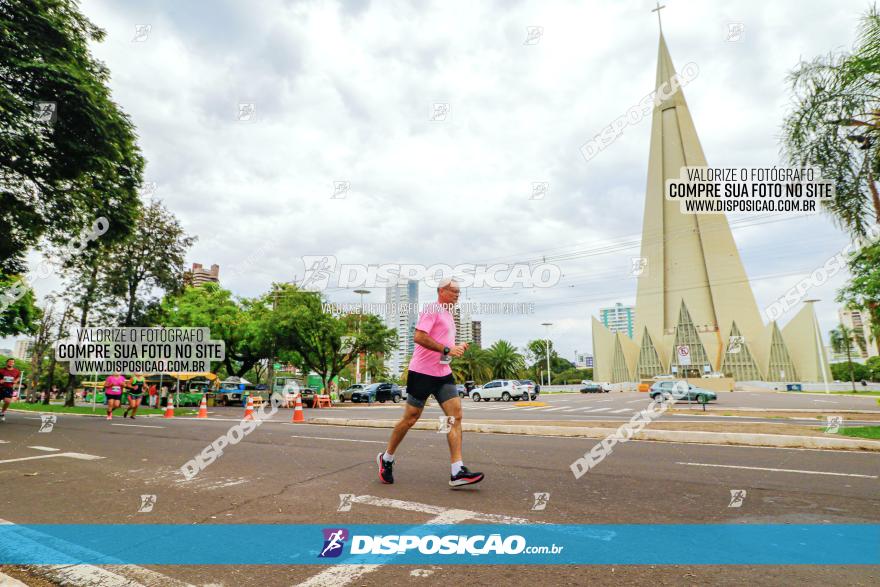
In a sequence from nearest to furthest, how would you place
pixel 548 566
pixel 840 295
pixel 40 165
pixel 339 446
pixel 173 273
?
pixel 548 566, pixel 339 446, pixel 40 165, pixel 840 295, pixel 173 273

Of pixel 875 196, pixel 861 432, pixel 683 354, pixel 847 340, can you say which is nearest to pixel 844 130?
pixel 875 196

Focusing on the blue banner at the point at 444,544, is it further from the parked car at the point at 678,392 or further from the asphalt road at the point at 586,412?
the parked car at the point at 678,392

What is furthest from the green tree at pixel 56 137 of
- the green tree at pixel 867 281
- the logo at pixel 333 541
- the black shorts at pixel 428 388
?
the green tree at pixel 867 281

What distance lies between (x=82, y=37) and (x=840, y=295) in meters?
24.6

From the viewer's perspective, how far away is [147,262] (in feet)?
84.4

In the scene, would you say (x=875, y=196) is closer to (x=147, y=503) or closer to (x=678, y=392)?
(x=147, y=503)

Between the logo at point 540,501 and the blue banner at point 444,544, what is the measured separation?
1.53 feet

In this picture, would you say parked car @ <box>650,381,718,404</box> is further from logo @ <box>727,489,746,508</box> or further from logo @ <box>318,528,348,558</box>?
logo @ <box>318,528,348,558</box>

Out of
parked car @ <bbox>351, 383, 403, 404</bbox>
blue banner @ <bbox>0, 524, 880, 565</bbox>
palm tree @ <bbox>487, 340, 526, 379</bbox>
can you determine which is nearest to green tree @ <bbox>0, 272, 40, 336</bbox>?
parked car @ <bbox>351, 383, 403, 404</bbox>

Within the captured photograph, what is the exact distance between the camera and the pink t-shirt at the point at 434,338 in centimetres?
471

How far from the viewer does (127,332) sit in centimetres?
2683

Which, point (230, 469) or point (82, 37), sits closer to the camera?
Answer: point (230, 469)

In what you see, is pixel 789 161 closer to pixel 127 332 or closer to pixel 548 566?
pixel 548 566

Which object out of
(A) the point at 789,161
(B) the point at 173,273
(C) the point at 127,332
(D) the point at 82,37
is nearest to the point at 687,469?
(A) the point at 789,161
